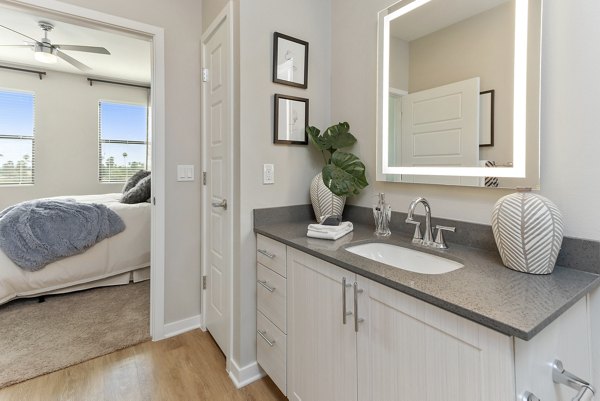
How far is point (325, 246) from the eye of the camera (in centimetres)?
124

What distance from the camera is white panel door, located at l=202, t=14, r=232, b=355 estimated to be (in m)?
1.73

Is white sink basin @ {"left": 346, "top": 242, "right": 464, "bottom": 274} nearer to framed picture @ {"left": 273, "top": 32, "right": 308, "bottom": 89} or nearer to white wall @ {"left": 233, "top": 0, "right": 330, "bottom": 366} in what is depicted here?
white wall @ {"left": 233, "top": 0, "right": 330, "bottom": 366}

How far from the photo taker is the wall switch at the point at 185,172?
83.6 inches

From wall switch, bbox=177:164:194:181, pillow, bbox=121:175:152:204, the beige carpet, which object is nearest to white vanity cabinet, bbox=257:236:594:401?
wall switch, bbox=177:164:194:181

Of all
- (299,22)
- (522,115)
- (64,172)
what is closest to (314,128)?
(299,22)

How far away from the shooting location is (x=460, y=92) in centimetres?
127

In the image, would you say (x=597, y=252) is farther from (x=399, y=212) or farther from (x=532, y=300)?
(x=399, y=212)

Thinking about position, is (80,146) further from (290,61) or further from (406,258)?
(406,258)

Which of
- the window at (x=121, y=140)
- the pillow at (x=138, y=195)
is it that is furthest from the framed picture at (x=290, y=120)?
the window at (x=121, y=140)

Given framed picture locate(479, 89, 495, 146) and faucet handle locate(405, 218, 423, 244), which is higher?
framed picture locate(479, 89, 495, 146)

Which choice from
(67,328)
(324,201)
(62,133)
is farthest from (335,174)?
(62,133)

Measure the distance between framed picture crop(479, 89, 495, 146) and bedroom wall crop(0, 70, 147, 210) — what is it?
5661mm

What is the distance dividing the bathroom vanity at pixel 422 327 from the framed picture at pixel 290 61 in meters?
0.92

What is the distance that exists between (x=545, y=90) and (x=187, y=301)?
232 cm
